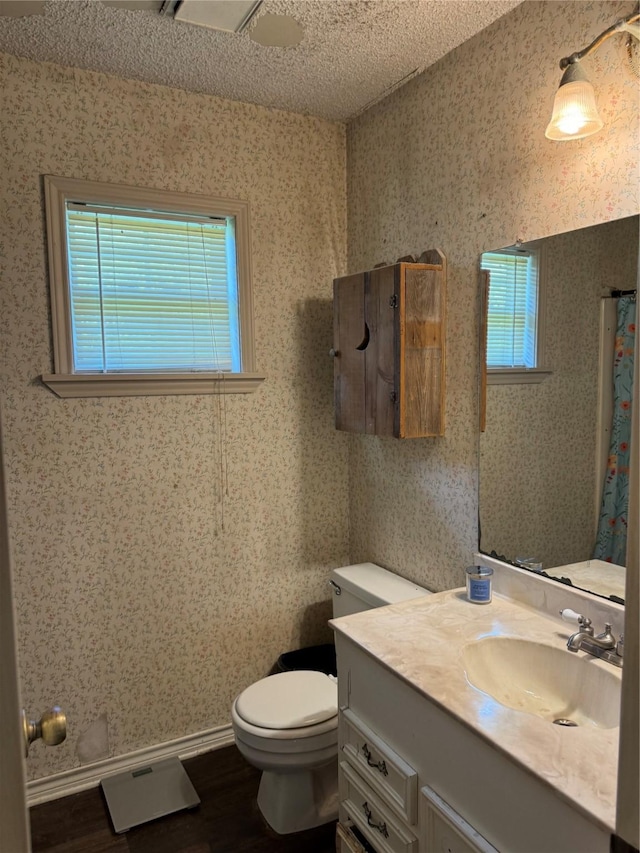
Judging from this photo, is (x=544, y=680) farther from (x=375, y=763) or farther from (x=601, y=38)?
(x=601, y=38)

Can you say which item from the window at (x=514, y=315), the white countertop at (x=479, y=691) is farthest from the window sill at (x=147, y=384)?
the white countertop at (x=479, y=691)

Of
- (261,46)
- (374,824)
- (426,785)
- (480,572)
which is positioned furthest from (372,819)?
(261,46)

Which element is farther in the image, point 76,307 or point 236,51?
point 76,307

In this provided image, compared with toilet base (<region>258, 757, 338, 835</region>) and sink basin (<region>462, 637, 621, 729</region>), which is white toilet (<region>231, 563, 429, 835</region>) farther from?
sink basin (<region>462, 637, 621, 729</region>)

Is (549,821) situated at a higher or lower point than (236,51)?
lower

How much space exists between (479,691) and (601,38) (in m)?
1.43

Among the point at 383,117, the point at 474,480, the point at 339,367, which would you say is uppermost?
the point at 383,117

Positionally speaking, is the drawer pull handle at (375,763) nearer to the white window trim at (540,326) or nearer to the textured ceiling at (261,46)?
the white window trim at (540,326)

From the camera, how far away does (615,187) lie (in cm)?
137

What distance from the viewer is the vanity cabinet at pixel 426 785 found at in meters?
0.97

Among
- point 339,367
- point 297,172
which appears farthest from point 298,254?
point 339,367

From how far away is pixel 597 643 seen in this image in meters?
1.32

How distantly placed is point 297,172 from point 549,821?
223cm

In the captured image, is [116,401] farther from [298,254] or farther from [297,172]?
[297,172]
